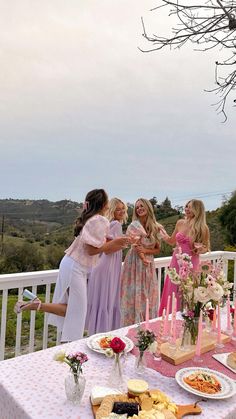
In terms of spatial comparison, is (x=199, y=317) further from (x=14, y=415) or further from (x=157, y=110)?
(x=157, y=110)

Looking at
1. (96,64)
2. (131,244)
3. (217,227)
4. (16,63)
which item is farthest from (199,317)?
(217,227)

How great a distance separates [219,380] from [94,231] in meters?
1.36

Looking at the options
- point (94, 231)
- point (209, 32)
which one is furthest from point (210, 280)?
point (209, 32)

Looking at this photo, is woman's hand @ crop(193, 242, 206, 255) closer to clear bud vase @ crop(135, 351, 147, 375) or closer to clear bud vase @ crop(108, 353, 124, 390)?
clear bud vase @ crop(135, 351, 147, 375)

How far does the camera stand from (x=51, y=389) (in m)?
1.10

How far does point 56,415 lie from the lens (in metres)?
0.95

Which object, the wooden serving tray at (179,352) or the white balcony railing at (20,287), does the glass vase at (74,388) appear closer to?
the wooden serving tray at (179,352)

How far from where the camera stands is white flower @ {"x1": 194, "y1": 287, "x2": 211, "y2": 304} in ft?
4.59

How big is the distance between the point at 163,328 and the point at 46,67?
385cm

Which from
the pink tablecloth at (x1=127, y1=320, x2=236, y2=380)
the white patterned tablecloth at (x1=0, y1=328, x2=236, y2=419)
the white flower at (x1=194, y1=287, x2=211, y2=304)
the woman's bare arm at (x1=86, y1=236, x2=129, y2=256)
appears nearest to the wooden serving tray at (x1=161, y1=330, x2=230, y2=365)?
the pink tablecloth at (x1=127, y1=320, x2=236, y2=380)

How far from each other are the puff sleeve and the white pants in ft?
0.70

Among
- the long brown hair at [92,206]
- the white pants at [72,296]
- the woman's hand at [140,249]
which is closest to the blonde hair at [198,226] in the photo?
the woman's hand at [140,249]

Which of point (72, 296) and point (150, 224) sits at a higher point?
point (150, 224)

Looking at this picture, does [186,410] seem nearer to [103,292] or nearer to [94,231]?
[94,231]
